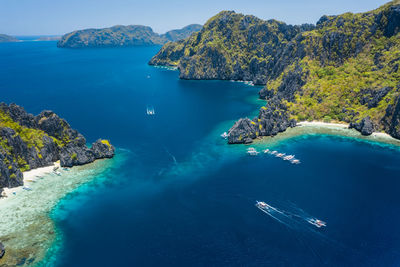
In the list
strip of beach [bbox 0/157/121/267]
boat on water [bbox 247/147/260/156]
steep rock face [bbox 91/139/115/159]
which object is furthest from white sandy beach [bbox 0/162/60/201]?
boat on water [bbox 247/147/260/156]

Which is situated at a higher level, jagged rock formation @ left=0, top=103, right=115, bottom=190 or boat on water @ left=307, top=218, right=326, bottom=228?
jagged rock formation @ left=0, top=103, right=115, bottom=190

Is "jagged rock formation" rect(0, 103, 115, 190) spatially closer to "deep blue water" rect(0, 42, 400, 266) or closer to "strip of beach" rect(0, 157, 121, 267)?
"strip of beach" rect(0, 157, 121, 267)

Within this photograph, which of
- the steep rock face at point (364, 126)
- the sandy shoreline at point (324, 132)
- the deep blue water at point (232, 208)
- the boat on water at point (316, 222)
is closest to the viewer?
the deep blue water at point (232, 208)

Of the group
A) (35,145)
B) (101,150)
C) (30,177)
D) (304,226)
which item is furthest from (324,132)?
(30,177)

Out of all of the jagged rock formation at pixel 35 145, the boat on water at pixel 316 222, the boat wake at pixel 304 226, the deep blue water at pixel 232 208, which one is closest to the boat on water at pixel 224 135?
the deep blue water at pixel 232 208

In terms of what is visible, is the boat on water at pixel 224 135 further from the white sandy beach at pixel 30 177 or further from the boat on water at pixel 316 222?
the white sandy beach at pixel 30 177

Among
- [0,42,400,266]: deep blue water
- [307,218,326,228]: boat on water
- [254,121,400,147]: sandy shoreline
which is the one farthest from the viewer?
[254,121,400,147]: sandy shoreline

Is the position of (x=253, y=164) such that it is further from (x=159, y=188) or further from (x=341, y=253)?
(x=341, y=253)

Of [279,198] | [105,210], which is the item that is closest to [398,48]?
[279,198]

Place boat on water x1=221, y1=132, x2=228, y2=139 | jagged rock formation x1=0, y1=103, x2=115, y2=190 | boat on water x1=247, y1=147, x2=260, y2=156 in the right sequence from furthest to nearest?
boat on water x1=221, y1=132, x2=228, y2=139
boat on water x1=247, y1=147, x2=260, y2=156
jagged rock formation x1=0, y1=103, x2=115, y2=190
